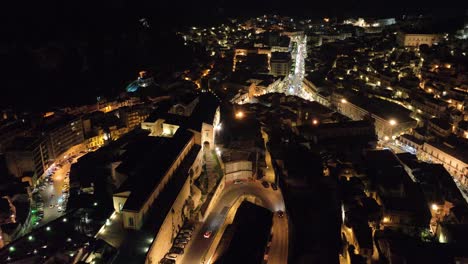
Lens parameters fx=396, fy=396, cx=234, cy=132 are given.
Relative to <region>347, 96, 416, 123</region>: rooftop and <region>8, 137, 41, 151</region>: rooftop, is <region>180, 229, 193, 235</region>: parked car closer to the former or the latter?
<region>8, 137, 41, 151</region>: rooftop

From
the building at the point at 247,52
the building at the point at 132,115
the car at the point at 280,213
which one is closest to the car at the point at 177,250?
the car at the point at 280,213

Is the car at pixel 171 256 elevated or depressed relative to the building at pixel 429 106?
depressed

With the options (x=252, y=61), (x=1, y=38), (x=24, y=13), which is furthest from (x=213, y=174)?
(x=24, y=13)

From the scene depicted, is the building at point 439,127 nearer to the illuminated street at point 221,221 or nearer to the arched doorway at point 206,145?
the illuminated street at point 221,221

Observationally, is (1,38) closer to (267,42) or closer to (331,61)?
(267,42)

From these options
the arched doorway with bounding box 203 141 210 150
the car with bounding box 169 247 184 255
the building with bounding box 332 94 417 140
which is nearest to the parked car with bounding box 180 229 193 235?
the car with bounding box 169 247 184 255

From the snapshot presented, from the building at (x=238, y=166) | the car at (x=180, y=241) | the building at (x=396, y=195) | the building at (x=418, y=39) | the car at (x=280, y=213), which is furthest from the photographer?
the building at (x=418, y=39)

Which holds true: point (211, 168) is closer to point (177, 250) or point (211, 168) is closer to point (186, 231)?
point (186, 231)
